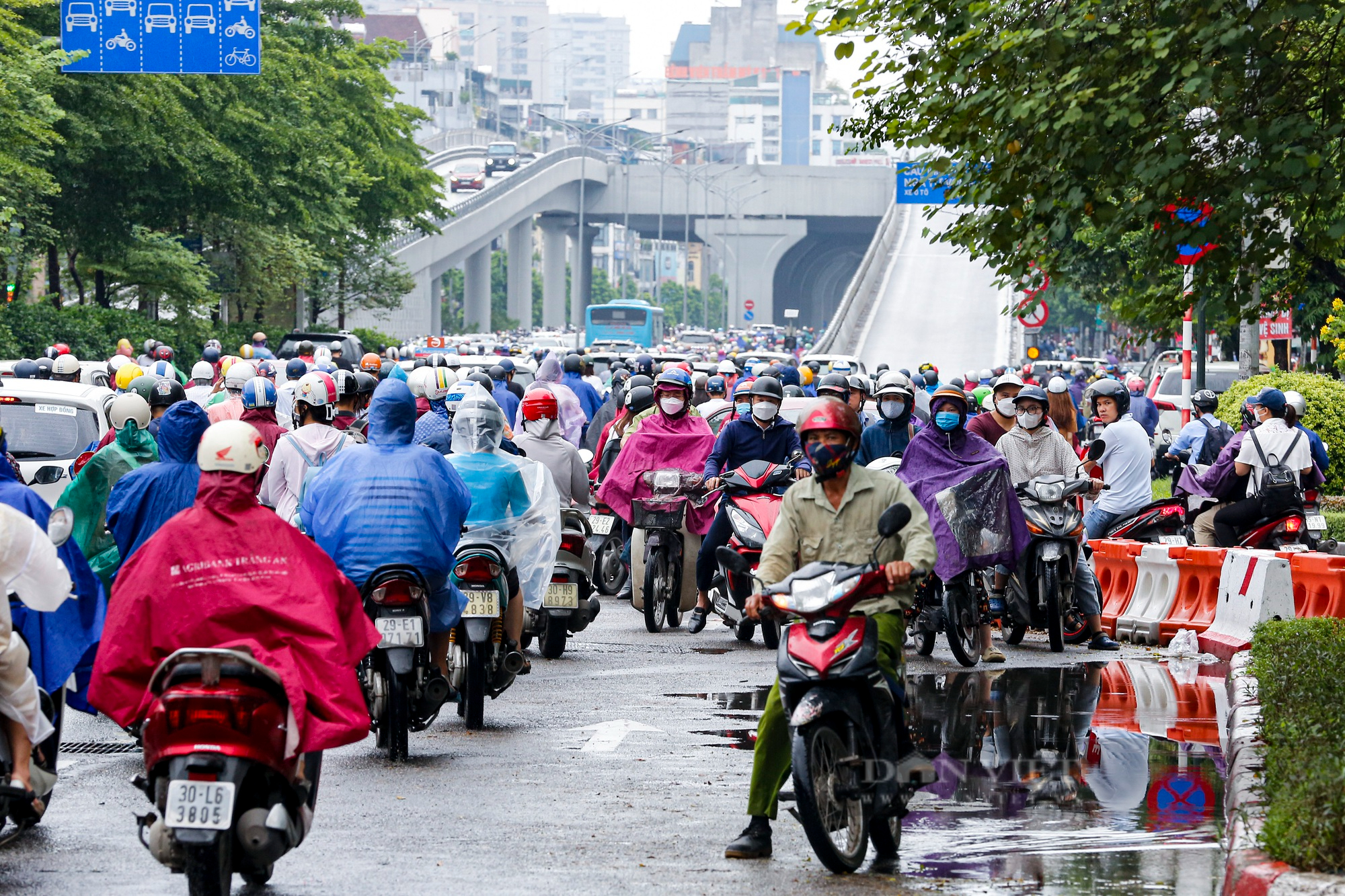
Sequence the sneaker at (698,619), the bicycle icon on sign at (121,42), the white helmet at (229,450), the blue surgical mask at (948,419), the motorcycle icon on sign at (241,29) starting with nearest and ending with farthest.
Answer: the white helmet at (229,450), the blue surgical mask at (948,419), the sneaker at (698,619), the bicycle icon on sign at (121,42), the motorcycle icon on sign at (241,29)

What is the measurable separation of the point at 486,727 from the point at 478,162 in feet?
446

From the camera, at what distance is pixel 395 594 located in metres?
8.20

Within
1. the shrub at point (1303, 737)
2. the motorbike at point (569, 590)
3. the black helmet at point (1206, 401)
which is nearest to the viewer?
the shrub at point (1303, 737)

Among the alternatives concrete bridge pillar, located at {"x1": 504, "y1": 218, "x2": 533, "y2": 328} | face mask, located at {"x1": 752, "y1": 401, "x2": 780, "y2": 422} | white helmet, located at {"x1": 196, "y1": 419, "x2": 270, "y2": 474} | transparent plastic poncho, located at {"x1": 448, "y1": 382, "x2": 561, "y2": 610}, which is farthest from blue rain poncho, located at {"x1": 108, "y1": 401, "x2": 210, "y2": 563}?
concrete bridge pillar, located at {"x1": 504, "y1": 218, "x2": 533, "y2": 328}

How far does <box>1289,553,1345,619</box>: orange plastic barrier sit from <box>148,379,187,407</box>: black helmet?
7.16 m

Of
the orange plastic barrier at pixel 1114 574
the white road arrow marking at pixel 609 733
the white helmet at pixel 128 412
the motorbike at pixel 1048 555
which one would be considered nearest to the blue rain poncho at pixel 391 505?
the white road arrow marking at pixel 609 733

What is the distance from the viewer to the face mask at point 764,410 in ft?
44.3

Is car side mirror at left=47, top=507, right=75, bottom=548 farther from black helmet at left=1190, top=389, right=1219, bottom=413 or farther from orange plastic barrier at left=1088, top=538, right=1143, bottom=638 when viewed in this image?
black helmet at left=1190, top=389, right=1219, bottom=413

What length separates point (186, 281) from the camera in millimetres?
38156

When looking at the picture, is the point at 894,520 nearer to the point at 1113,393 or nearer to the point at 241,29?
the point at 1113,393

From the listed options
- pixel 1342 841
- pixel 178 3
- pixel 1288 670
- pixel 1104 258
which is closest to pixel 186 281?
pixel 178 3

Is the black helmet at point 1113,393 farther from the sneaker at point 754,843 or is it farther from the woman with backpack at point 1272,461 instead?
the sneaker at point 754,843

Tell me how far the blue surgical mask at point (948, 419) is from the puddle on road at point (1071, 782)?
157cm

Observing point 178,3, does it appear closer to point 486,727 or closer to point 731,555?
point 486,727
